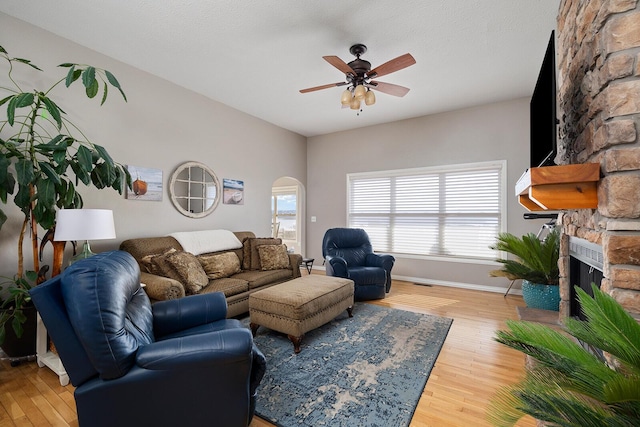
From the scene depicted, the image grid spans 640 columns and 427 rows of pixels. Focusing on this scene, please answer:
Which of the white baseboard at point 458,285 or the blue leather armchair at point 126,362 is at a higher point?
the blue leather armchair at point 126,362

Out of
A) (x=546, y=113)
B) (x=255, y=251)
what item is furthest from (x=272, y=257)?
(x=546, y=113)

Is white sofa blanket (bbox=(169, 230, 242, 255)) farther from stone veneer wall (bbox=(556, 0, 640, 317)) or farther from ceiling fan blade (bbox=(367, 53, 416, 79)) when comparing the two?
stone veneer wall (bbox=(556, 0, 640, 317))

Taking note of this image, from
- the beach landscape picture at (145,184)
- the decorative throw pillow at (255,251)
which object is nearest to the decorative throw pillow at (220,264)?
the decorative throw pillow at (255,251)

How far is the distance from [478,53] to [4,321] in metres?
4.77

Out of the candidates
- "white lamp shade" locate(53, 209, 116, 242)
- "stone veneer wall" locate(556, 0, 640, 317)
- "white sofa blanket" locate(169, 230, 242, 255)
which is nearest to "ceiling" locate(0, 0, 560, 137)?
"stone veneer wall" locate(556, 0, 640, 317)

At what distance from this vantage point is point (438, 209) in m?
4.77

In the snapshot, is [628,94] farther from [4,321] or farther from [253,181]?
[253,181]

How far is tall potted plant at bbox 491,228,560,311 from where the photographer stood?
2766mm

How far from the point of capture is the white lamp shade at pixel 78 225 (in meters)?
2.01

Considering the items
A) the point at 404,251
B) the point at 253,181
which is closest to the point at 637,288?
the point at 404,251

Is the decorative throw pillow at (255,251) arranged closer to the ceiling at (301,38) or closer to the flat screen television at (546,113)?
the ceiling at (301,38)

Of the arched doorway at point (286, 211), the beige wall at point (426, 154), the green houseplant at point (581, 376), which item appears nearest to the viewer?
the green houseplant at point (581, 376)

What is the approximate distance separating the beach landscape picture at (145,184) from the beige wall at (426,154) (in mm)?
3163

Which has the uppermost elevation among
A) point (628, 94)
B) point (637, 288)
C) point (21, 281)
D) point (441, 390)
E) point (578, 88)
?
point (578, 88)
